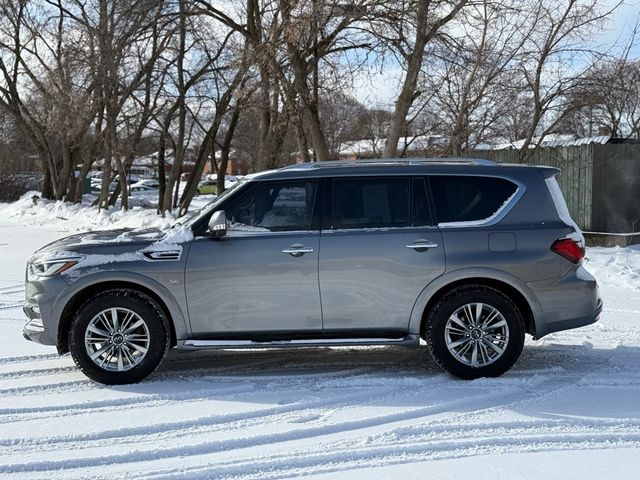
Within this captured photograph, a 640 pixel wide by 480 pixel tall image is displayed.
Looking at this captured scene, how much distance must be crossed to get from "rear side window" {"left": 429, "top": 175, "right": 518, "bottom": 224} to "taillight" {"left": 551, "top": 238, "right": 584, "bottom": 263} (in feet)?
1.86

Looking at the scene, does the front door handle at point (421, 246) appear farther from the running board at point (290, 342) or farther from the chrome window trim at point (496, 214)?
the running board at point (290, 342)

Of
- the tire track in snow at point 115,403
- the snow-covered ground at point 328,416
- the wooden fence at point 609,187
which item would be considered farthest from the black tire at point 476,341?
the wooden fence at point 609,187

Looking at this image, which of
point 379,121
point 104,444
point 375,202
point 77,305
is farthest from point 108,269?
point 379,121

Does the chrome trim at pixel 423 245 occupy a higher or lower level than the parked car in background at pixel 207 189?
lower

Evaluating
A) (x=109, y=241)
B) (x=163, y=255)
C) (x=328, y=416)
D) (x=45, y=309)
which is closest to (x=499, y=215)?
(x=328, y=416)

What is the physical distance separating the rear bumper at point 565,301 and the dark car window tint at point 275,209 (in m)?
2.01

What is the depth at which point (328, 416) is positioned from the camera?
5.47m

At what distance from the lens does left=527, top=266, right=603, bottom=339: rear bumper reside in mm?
6398

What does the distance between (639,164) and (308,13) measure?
779 centimetres

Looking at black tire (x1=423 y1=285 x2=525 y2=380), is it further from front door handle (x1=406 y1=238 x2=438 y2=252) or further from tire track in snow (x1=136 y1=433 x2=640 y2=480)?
tire track in snow (x1=136 y1=433 x2=640 y2=480)

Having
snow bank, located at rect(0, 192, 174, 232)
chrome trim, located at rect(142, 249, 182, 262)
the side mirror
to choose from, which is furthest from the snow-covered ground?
snow bank, located at rect(0, 192, 174, 232)

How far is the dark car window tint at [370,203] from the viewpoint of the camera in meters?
6.52

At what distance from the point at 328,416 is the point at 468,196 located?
2.35m

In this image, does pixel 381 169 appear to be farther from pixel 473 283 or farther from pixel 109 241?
pixel 109 241
